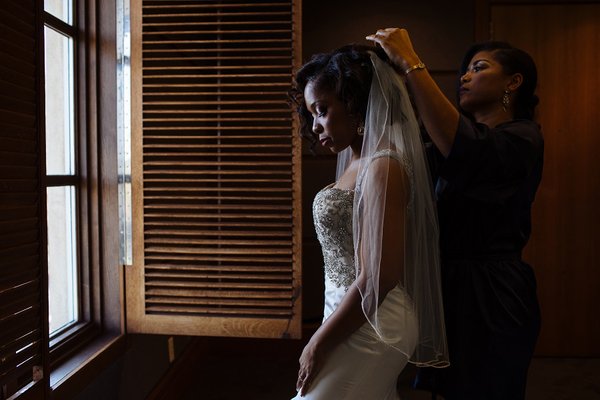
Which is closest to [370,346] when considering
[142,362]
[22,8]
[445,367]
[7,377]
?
[445,367]

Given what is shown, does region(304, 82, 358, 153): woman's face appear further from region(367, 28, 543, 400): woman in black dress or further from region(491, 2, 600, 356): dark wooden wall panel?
region(491, 2, 600, 356): dark wooden wall panel

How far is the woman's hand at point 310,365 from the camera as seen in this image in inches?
52.3

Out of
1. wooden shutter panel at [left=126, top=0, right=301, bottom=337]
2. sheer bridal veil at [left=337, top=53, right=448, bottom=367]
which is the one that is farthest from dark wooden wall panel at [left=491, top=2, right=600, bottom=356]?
sheer bridal veil at [left=337, top=53, right=448, bottom=367]

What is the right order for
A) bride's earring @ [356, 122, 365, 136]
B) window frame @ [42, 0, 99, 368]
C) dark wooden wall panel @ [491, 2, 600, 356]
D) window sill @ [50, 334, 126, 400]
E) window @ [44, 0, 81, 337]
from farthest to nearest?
dark wooden wall panel @ [491, 2, 600, 356]
window frame @ [42, 0, 99, 368]
window @ [44, 0, 81, 337]
window sill @ [50, 334, 126, 400]
bride's earring @ [356, 122, 365, 136]

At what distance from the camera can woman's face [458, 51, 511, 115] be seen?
1.53m

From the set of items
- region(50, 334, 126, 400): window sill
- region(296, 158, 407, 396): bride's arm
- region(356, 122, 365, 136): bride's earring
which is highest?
region(356, 122, 365, 136): bride's earring

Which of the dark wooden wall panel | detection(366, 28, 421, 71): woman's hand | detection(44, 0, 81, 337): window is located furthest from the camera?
the dark wooden wall panel

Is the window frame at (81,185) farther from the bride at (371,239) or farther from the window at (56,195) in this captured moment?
the bride at (371,239)

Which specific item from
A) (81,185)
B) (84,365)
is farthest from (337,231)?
(81,185)

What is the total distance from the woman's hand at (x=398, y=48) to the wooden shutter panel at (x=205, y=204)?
0.72m

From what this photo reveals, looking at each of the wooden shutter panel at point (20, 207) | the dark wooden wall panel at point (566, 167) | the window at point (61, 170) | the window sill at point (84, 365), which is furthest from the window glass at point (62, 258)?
the dark wooden wall panel at point (566, 167)

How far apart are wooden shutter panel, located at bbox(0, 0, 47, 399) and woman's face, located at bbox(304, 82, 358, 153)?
0.68 metres

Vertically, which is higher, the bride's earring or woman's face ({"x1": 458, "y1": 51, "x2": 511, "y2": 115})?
woman's face ({"x1": 458, "y1": 51, "x2": 511, "y2": 115})

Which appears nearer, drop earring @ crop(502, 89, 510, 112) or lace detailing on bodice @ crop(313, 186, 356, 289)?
lace detailing on bodice @ crop(313, 186, 356, 289)
